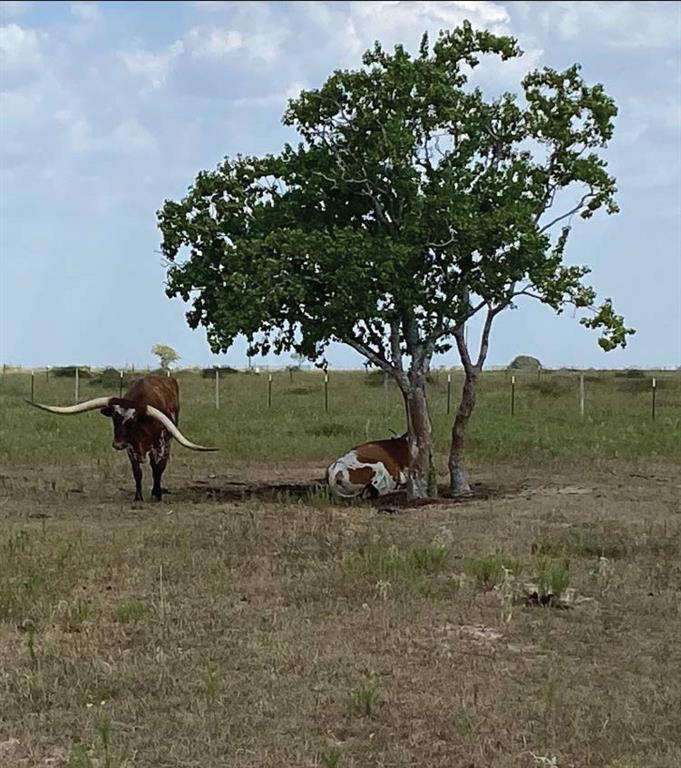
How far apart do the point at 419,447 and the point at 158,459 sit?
3.95 m

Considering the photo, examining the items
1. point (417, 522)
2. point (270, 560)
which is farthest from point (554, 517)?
point (270, 560)

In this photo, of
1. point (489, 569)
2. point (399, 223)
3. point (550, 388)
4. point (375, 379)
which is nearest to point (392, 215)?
point (399, 223)

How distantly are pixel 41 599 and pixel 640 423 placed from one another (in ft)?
70.5

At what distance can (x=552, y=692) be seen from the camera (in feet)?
24.2

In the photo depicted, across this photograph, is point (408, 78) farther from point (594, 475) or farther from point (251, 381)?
point (251, 381)

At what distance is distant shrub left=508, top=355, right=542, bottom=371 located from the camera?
66938 millimetres

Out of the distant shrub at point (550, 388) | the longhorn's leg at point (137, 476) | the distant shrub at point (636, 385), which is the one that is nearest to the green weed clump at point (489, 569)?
the longhorn's leg at point (137, 476)

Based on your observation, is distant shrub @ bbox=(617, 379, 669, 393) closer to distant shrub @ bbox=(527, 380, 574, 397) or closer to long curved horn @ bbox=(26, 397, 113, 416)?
distant shrub @ bbox=(527, 380, 574, 397)

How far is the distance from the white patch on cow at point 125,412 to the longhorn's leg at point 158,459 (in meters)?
0.64

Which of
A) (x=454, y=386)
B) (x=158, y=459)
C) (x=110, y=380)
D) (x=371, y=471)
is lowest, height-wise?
(x=371, y=471)

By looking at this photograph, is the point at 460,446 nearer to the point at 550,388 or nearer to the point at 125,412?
the point at 125,412

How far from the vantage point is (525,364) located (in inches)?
2670

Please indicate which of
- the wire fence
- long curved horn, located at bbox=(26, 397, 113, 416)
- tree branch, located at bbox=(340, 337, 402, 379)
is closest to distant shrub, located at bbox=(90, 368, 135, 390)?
the wire fence

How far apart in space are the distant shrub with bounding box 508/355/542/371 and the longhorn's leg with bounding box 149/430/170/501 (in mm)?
49600
